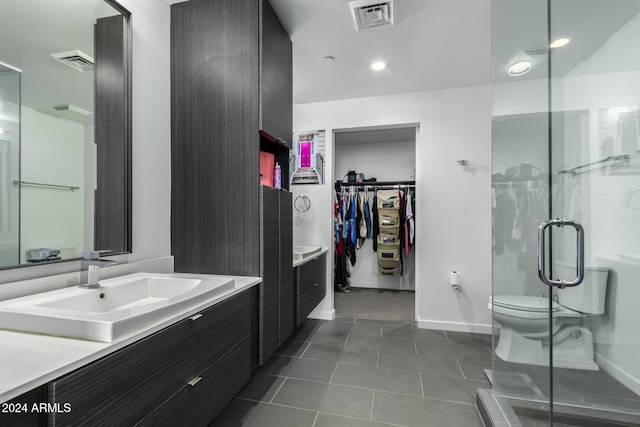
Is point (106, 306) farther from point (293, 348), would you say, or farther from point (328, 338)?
point (328, 338)

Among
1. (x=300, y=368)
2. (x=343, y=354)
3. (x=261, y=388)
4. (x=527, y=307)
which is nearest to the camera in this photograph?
(x=527, y=307)

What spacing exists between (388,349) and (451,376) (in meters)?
0.56

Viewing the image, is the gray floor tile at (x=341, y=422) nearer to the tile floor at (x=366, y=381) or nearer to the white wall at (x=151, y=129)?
the tile floor at (x=366, y=381)

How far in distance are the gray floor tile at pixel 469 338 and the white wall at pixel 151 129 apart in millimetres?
2686

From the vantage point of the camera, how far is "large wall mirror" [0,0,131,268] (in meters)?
1.09

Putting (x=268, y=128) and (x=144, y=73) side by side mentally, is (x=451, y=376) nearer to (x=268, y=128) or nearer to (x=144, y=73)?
(x=268, y=128)

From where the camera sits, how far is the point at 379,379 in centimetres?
204

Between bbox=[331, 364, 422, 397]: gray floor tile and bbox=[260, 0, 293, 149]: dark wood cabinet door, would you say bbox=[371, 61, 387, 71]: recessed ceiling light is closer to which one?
bbox=[260, 0, 293, 149]: dark wood cabinet door

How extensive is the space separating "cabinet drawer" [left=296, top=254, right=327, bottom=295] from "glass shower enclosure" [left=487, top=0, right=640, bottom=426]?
143 centimetres

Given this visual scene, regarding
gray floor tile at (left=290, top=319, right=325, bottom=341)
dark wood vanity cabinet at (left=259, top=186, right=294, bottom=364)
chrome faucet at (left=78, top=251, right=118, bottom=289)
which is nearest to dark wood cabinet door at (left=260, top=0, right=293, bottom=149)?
dark wood vanity cabinet at (left=259, top=186, right=294, bottom=364)

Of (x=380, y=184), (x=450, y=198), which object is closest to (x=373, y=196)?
(x=380, y=184)

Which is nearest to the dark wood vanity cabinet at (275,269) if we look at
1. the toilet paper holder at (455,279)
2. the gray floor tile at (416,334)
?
the gray floor tile at (416,334)

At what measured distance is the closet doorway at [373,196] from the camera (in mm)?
4336

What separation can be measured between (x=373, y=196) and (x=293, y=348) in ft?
9.19
